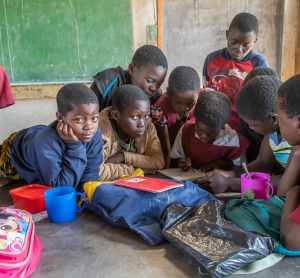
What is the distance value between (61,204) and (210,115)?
35.9 inches

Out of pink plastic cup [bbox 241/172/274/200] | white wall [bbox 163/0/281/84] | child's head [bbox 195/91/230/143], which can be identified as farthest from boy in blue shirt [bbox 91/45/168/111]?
white wall [bbox 163/0/281/84]

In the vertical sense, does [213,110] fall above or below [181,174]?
above

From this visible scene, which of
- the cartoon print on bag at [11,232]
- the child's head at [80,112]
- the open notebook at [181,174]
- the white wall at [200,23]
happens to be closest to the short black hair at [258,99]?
the open notebook at [181,174]

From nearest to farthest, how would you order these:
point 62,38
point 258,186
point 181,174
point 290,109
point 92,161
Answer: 1. point 290,109
2. point 258,186
3. point 92,161
4. point 181,174
5. point 62,38

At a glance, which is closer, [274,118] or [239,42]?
[274,118]

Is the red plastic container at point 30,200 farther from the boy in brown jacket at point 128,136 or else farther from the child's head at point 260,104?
the child's head at point 260,104

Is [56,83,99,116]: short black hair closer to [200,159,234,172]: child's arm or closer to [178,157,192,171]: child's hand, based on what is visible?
[178,157,192,171]: child's hand

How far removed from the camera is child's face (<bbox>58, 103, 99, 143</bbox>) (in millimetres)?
1669

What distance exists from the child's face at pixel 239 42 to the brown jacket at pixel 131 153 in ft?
2.88

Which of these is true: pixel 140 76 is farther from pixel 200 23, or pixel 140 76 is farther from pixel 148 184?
pixel 200 23

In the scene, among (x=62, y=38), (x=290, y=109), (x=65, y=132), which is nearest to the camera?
(x=290, y=109)

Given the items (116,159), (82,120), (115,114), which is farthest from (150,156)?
(82,120)

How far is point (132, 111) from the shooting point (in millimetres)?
1982

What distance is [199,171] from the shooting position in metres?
1.99
